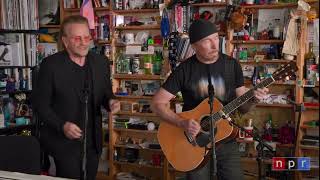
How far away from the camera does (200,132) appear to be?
2.50 metres

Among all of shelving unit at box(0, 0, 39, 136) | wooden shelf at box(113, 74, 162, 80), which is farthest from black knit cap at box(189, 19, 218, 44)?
shelving unit at box(0, 0, 39, 136)

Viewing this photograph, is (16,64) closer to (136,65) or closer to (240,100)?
(136,65)

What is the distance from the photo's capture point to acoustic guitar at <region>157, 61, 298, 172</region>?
2.32 m

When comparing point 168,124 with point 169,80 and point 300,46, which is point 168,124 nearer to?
point 169,80

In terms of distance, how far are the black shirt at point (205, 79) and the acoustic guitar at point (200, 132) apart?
0.19 ft

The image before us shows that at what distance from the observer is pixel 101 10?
449 cm

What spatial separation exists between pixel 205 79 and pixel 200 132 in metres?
0.34

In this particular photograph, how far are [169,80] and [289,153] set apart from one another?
1.84 meters

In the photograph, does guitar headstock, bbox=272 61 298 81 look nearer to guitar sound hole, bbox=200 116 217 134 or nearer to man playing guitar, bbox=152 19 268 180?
man playing guitar, bbox=152 19 268 180

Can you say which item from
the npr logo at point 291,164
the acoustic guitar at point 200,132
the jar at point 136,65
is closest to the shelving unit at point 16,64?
the jar at point 136,65

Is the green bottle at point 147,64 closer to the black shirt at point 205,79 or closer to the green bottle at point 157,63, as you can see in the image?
the green bottle at point 157,63

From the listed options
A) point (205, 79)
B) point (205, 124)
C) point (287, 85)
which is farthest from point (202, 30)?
point (287, 85)

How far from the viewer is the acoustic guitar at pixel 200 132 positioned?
2.32m

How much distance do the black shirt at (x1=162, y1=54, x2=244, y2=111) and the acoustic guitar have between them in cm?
6
